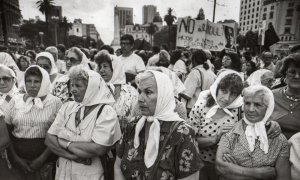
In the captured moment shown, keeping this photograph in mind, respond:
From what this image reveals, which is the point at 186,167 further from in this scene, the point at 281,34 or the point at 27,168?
the point at 281,34

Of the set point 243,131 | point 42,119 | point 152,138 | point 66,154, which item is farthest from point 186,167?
point 42,119

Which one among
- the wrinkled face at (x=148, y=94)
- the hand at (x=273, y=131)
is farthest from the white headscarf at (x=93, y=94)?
the hand at (x=273, y=131)

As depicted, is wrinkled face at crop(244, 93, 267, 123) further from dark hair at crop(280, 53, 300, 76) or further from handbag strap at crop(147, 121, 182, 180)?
dark hair at crop(280, 53, 300, 76)

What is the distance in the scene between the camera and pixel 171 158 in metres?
2.18

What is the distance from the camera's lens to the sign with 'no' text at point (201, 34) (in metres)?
8.22

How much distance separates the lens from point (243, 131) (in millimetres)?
2566

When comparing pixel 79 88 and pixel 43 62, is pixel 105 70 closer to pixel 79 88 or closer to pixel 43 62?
pixel 79 88

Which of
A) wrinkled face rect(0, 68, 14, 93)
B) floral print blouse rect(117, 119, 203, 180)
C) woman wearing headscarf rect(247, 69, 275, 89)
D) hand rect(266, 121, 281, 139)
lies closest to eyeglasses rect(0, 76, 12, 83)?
wrinkled face rect(0, 68, 14, 93)

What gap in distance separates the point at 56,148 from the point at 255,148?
202 centimetres

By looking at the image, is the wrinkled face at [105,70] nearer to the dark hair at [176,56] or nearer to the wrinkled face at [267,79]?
the wrinkled face at [267,79]

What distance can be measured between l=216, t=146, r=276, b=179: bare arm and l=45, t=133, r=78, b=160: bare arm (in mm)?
1466

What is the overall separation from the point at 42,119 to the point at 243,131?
226cm

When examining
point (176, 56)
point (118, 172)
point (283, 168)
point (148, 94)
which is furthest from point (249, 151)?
point (176, 56)

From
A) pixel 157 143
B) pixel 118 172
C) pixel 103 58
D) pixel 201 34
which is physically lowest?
pixel 118 172
